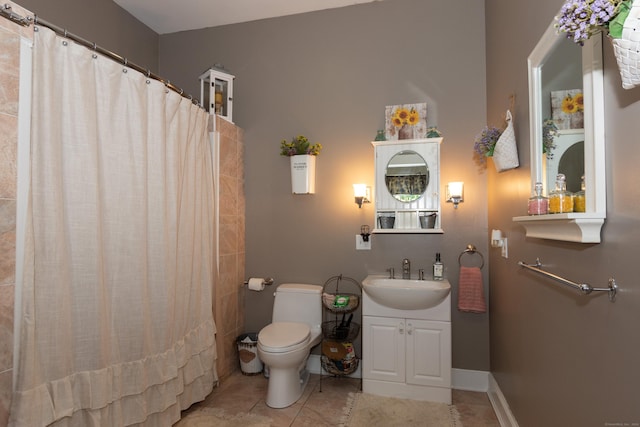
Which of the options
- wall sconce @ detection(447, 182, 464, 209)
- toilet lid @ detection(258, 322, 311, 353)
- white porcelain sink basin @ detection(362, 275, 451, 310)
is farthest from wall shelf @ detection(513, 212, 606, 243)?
toilet lid @ detection(258, 322, 311, 353)

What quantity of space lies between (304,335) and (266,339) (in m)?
0.27

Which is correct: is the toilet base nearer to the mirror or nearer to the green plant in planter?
the mirror

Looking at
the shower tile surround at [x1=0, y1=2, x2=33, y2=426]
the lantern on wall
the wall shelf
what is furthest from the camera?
the lantern on wall

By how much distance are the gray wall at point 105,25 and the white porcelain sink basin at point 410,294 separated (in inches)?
110

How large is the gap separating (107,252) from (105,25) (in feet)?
6.76

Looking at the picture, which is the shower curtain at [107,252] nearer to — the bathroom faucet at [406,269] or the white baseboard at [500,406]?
the bathroom faucet at [406,269]

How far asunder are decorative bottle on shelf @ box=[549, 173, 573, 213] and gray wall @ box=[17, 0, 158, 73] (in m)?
3.04

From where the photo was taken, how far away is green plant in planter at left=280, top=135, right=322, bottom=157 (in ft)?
8.98

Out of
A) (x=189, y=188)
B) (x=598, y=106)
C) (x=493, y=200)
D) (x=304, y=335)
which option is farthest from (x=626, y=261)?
(x=189, y=188)

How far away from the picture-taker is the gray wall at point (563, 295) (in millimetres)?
903

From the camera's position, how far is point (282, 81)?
116 inches

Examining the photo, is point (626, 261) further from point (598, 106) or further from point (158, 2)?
point (158, 2)

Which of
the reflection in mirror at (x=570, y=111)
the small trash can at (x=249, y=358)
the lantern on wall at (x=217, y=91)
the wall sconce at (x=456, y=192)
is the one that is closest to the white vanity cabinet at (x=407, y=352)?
the wall sconce at (x=456, y=192)

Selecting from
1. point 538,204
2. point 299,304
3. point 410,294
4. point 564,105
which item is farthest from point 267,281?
point 564,105
